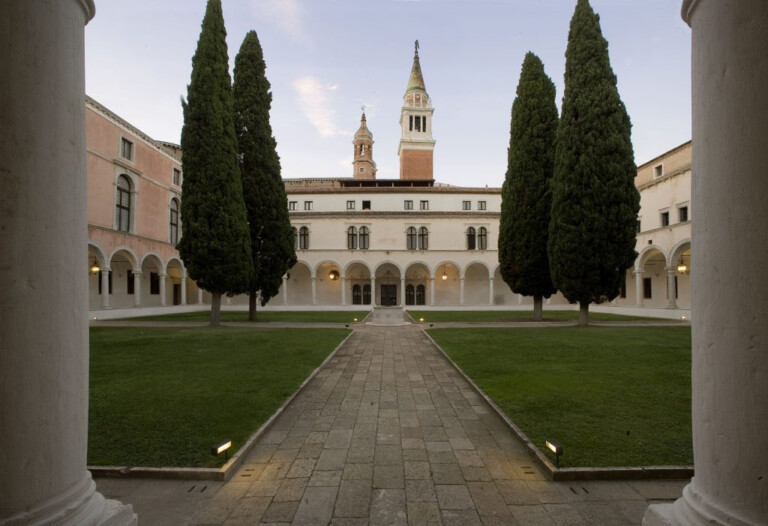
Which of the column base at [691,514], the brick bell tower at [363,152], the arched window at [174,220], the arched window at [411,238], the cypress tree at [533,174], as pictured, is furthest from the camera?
the brick bell tower at [363,152]

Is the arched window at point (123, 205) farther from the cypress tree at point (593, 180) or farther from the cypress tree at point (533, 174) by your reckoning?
the cypress tree at point (593, 180)

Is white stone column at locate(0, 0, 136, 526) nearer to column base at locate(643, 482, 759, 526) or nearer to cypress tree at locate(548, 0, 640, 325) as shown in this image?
column base at locate(643, 482, 759, 526)

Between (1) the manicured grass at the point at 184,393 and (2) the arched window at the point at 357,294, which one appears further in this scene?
(2) the arched window at the point at 357,294

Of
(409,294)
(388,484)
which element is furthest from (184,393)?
(409,294)

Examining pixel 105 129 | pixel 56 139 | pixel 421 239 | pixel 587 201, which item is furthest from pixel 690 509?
pixel 421 239

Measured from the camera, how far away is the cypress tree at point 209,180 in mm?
18500

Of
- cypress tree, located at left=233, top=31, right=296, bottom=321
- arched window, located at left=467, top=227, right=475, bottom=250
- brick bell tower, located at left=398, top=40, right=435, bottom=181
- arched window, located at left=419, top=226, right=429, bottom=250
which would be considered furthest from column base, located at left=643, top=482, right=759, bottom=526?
brick bell tower, located at left=398, top=40, right=435, bottom=181

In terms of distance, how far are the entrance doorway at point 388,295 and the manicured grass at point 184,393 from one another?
26.5 metres

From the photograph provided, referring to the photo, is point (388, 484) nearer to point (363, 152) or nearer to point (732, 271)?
point (732, 271)

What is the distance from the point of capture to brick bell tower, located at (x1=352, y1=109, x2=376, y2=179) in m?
64.5

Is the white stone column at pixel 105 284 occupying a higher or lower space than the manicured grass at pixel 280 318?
higher

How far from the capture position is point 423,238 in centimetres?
3819

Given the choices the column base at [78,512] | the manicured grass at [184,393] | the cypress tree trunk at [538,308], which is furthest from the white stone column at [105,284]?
the column base at [78,512]

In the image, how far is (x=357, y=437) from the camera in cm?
512
